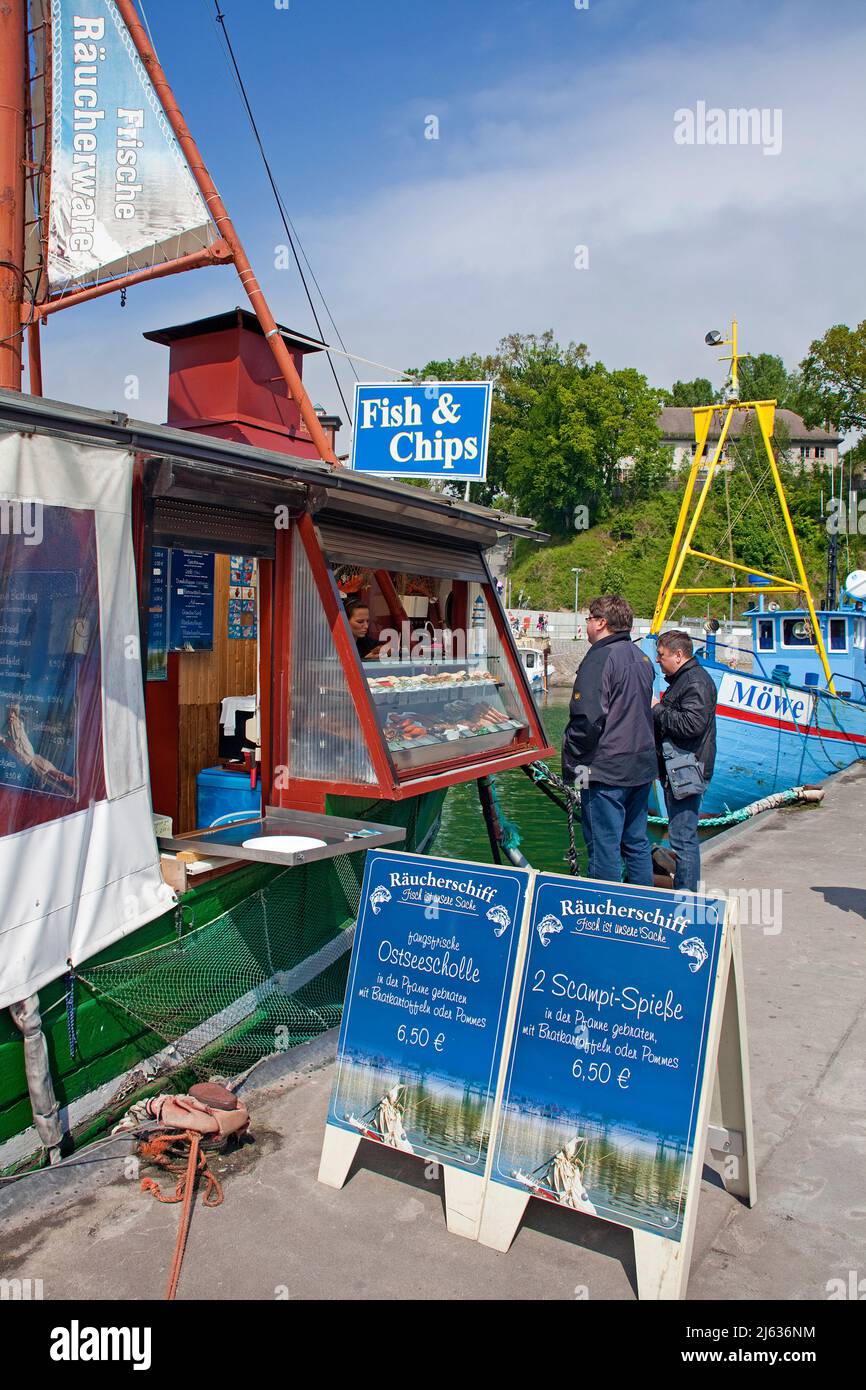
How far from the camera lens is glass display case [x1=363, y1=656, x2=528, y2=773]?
6035mm

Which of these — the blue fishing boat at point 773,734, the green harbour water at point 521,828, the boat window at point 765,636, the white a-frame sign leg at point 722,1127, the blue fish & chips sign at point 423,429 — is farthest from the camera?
the boat window at point 765,636

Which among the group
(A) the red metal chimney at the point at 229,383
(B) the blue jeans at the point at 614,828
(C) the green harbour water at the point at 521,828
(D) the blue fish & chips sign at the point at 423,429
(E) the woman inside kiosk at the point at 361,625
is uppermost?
(A) the red metal chimney at the point at 229,383

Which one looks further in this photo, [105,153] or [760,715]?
[760,715]

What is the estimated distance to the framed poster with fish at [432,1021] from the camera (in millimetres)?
3586

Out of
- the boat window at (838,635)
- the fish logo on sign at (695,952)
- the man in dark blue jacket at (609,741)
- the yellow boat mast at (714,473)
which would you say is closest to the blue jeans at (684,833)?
the man in dark blue jacket at (609,741)

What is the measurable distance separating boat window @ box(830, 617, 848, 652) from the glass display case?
14.2 m

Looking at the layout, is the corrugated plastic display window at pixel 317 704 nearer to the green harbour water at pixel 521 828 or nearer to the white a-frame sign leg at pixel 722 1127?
the white a-frame sign leg at pixel 722 1127

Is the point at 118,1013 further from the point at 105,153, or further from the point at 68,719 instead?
the point at 105,153

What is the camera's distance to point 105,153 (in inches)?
266

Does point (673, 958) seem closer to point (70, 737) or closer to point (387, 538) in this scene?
point (70, 737)

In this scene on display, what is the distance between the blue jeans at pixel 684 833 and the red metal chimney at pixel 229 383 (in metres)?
5.68

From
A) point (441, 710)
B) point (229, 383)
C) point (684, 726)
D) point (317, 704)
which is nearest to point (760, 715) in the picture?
point (229, 383)

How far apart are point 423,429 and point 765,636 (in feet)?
49.7

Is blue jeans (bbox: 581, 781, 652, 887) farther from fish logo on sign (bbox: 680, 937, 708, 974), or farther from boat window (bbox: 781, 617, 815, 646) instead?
boat window (bbox: 781, 617, 815, 646)
